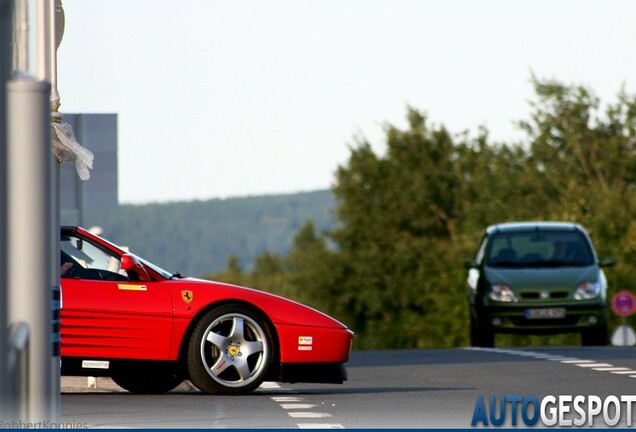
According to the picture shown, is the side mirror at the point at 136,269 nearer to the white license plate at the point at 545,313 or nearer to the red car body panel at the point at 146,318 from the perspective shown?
the red car body panel at the point at 146,318

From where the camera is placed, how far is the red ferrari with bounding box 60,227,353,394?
46.2ft

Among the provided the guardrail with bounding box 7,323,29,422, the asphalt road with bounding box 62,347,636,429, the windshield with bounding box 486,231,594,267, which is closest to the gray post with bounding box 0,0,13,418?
the guardrail with bounding box 7,323,29,422

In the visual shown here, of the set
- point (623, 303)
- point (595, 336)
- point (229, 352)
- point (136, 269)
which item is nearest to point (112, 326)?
point (136, 269)

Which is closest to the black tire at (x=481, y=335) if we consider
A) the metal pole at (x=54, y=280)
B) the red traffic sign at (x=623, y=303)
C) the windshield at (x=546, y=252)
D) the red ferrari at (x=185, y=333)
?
the windshield at (x=546, y=252)

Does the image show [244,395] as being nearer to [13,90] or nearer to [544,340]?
[13,90]

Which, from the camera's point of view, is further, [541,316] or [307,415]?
[541,316]

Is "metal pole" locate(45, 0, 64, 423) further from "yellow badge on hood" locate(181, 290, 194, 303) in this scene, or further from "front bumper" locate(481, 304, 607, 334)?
"front bumper" locate(481, 304, 607, 334)

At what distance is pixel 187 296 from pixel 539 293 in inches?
478

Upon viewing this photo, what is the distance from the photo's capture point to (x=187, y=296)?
14.2m

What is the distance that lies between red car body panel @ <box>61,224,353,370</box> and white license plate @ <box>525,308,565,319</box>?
1174 cm

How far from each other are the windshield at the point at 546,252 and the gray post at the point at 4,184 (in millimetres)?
19704

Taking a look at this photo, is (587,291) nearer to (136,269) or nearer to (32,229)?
(136,269)

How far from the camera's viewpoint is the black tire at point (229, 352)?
46.1ft

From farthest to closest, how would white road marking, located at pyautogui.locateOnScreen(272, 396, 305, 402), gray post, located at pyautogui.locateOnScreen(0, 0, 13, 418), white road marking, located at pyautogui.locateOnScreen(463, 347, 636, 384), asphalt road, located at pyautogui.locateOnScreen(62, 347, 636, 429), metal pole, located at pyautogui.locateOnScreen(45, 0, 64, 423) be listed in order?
white road marking, located at pyautogui.locateOnScreen(463, 347, 636, 384) < white road marking, located at pyautogui.locateOnScreen(272, 396, 305, 402) < asphalt road, located at pyautogui.locateOnScreen(62, 347, 636, 429) < metal pole, located at pyautogui.locateOnScreen(45, 0, 64, 423) < gray post, located at pyautogui.locateOnScreen(0, 0, 13, 418)
